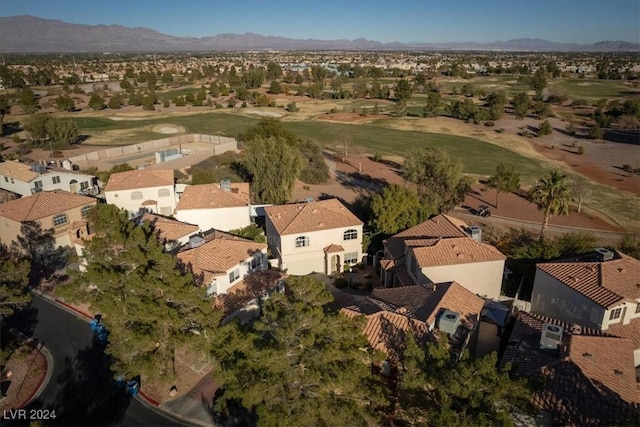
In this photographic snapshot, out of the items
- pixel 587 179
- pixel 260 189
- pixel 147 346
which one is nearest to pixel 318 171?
pixel 260 189

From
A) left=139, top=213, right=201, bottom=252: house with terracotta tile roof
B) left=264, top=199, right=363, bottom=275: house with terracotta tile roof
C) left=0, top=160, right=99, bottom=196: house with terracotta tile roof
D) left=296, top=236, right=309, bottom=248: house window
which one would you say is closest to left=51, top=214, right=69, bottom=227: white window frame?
left=139, top=213, right=201, bottom=252: house with terracotta tile roof

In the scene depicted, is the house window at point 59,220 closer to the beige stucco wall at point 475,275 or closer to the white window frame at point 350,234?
the white window frame at point 350,234

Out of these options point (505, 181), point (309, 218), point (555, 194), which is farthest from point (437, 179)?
point (309, 218)

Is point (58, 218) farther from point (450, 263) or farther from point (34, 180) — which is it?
point (450, 263)

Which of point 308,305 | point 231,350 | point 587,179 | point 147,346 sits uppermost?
point 308,305

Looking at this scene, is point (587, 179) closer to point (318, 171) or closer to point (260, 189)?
point (318, 171)

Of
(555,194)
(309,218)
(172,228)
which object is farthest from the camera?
(555,194)
